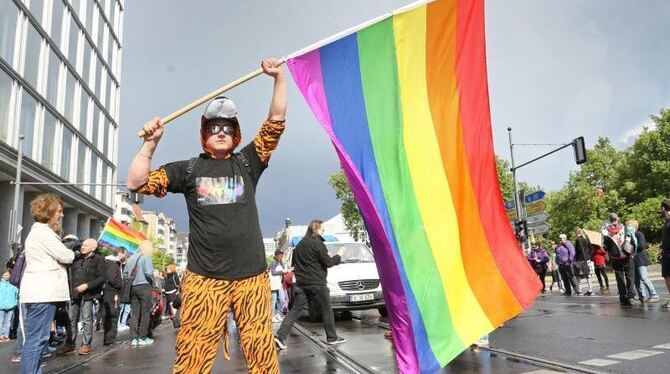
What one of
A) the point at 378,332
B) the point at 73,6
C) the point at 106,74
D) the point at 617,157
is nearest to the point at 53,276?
the point at 378,332

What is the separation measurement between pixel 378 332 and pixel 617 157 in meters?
52.6

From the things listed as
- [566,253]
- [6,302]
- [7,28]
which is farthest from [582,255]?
[7,28]

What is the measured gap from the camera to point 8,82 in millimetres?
27234

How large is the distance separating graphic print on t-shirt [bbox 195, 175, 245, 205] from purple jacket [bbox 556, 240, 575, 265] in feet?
49.5

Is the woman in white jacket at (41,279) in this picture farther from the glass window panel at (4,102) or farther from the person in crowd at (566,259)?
the glass window panel at (4,102)

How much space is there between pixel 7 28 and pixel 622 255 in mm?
28431

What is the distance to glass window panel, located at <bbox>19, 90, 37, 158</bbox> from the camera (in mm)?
29017

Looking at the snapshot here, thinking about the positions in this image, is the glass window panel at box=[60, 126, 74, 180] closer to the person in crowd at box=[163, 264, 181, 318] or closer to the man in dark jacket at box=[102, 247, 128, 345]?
the person in crowd at box=[163, 264, 181, 318]

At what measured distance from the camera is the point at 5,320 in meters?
12.3

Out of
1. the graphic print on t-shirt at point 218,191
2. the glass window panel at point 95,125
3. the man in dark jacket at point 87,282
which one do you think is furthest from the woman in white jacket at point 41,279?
the glass window panel at point 95,125

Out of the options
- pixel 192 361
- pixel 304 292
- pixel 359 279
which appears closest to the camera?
pixel 192 361

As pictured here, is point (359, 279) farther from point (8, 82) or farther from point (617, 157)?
point (617, 157)

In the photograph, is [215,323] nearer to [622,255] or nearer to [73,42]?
[622,255]

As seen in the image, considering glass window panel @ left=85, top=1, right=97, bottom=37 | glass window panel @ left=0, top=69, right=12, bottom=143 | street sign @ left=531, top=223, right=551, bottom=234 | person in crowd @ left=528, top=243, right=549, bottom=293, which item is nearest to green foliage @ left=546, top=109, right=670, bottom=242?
street sign @ left=531, top=223, right=551, bottom=234
